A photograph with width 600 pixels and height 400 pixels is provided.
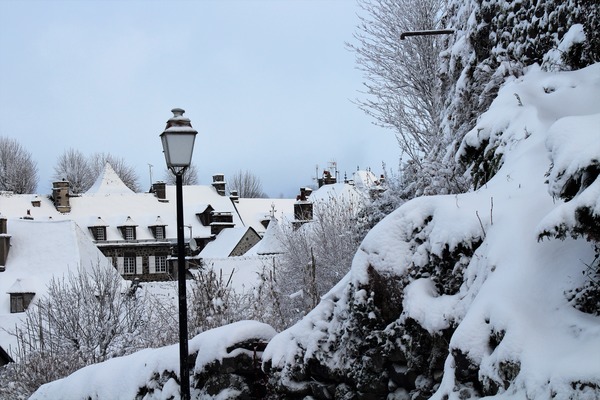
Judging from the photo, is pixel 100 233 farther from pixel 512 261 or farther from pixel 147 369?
pixel 512 261

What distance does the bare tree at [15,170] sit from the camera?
63.4 metres

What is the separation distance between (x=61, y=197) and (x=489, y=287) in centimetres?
4934

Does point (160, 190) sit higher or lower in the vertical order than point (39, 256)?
higher

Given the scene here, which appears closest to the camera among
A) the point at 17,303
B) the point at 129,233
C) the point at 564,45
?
the point at 564,45

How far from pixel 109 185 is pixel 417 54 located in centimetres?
4481

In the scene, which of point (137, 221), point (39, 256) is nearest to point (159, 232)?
point (137, 221)

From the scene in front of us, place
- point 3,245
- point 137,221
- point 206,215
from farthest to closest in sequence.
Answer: point 206,215 → point 137,221 → point 3,245

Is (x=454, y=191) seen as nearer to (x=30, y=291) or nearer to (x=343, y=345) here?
(x=343, y=345)

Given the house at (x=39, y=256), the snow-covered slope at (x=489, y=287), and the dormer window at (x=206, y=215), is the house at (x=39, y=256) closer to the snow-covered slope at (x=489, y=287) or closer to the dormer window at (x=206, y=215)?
the dormer window at (x=206, y=215)

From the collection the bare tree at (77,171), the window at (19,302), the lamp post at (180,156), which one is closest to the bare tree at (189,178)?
the bare tree at (77,171)

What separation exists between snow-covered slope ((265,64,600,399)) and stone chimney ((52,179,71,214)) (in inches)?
1828

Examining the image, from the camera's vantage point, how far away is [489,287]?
3869 mm

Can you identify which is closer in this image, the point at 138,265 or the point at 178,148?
the point at 178,148

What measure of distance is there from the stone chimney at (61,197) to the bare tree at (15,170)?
1568cm
